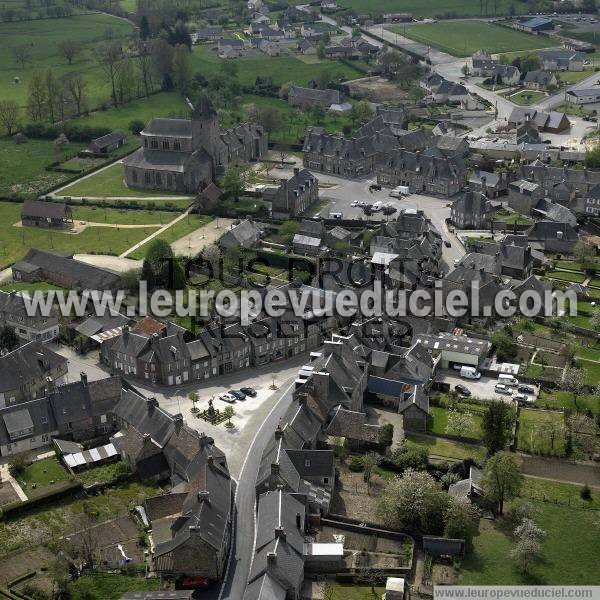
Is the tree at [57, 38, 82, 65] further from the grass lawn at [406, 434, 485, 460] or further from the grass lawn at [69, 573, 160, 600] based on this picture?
the grass lawn at [69, 573, 160, 600]

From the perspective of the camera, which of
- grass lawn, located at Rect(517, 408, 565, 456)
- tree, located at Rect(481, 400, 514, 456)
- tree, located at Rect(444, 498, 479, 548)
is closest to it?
tree, located at Rect(444, 498, 479, 548)

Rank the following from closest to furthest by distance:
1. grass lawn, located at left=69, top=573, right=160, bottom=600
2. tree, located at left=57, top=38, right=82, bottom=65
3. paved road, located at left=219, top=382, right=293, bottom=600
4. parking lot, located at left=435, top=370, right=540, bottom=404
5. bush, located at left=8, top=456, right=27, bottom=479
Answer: grass lawn, located at left=69, top=573, right=160, bottom=600
paved road, located at left=219, top=382, right=293, bottom=600
bush, located at left=8, top=456, right=27, bottom=479
parking lot, located at left=435, top=370, right=540, bottom=404
tree, located at left=57, top=38, right=82, bottom=65

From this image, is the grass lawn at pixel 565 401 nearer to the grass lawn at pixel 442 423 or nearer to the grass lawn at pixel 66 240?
the grass lawn at pixel 442 423

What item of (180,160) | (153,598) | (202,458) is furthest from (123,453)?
(180,160)

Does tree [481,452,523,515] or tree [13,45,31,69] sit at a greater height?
tree [13,45,31,69]

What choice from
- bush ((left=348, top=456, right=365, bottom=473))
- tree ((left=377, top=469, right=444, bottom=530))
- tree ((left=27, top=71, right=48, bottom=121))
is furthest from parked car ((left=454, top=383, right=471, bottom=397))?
tree ((left=27, top=71, right=48, bottom=121))

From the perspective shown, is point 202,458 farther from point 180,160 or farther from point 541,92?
point 541,92
